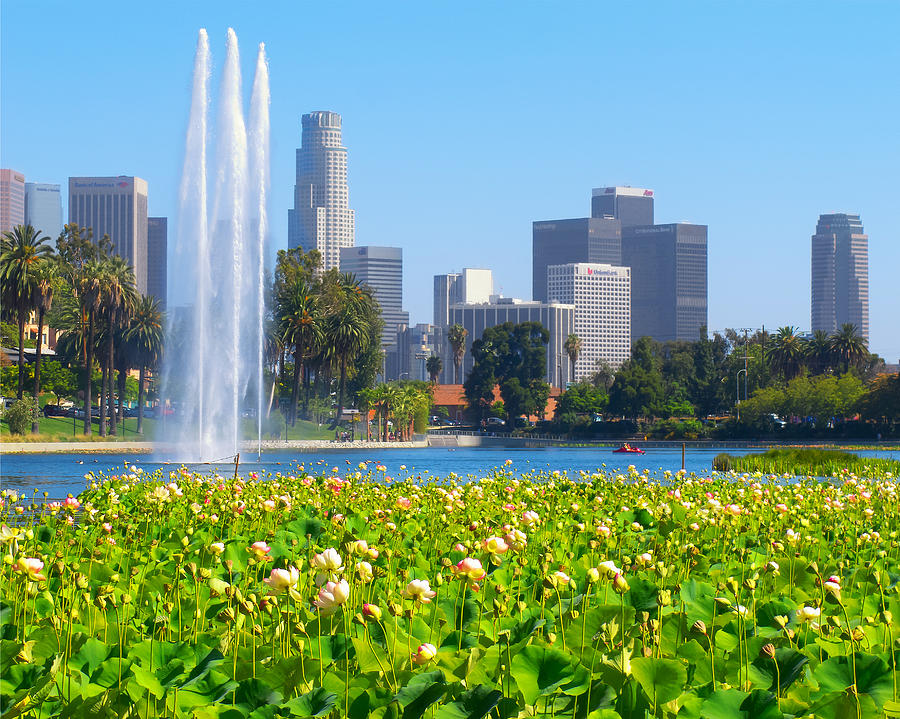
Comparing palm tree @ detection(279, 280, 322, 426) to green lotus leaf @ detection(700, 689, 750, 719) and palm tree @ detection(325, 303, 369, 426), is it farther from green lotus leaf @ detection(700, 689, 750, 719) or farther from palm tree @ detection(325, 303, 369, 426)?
green lotus leaf @ detection(700, 689, 750, 719)

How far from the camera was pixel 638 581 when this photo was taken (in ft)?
19.8

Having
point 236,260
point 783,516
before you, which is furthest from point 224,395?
point 783,516

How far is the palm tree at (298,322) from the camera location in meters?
87.7

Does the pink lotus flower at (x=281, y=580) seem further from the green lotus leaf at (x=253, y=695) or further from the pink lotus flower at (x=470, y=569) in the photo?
the pink lotus flower at (x=470, y=569)

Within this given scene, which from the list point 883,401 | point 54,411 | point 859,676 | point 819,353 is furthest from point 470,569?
point 819,353

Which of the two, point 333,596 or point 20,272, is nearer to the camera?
point 333,596

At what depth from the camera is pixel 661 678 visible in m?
3.84

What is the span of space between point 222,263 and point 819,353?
91920 millimetres

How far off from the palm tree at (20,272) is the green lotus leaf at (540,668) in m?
66.5

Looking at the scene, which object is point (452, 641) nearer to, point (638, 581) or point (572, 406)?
point (638, 581)

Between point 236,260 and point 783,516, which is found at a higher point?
point 236,260

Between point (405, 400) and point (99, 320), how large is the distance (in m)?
33.6

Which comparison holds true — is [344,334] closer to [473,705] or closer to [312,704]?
[312,704]

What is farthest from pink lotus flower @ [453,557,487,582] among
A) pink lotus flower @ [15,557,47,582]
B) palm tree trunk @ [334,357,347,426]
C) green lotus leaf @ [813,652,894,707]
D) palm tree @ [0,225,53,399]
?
palm tree trunk @ [334,357,347,426]
